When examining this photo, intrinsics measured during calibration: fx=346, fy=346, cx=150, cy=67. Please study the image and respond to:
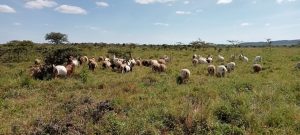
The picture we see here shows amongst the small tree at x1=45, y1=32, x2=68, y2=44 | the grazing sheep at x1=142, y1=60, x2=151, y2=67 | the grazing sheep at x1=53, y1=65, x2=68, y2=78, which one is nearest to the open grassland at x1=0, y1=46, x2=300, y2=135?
the grazing sheep at x1=53, y1=65, x2=68, y2=78

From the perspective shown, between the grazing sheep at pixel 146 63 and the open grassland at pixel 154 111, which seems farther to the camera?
the grazing sheep at pixel 146 63

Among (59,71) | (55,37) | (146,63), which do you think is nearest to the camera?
(59,71)

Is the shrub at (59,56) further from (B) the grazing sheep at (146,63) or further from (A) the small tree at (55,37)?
(A) the small tree at (55,37)

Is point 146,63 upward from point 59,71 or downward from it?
downward

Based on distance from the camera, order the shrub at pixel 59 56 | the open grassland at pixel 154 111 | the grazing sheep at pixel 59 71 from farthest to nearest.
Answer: the shrub at pixel 59 56, the grazing sheep at pixel 59 71, the open grassland at pixel 154 111

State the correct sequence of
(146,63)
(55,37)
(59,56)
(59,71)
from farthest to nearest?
(55,37)
(146,63)
(59,56)
(59,71)

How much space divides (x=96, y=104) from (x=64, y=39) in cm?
6181

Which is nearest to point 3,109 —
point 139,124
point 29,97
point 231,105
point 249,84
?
point 29,97

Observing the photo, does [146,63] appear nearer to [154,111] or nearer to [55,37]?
[154,111]

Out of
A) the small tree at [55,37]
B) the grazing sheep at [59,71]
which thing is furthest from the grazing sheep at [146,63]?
the small tree at [55,37]

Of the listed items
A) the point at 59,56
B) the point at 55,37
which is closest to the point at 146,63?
the point at 59,56

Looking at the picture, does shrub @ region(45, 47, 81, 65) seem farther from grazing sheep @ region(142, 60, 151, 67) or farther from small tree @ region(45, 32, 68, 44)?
small tree @ region(45, 32, 68, 44)

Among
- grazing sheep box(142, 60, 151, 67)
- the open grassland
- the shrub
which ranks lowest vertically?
the open grassland

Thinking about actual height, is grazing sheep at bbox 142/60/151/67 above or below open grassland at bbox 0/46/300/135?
above
